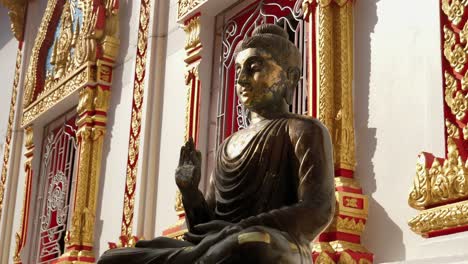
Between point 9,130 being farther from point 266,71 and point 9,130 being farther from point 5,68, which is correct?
point 266,71

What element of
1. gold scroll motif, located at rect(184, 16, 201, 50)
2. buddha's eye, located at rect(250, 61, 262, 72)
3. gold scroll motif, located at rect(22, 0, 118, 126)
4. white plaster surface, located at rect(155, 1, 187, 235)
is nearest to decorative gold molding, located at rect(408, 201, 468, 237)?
buddha's eye, located at rect(250, 61, 262, 72)

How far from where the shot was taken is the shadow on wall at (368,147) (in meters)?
3.34

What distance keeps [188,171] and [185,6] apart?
301 centimetres

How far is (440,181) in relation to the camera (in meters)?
3.03

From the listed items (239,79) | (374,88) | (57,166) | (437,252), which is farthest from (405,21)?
(57,166)

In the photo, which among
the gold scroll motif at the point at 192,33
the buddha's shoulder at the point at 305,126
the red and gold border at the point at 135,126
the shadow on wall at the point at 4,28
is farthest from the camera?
the shadow on wall at the point at 4,28

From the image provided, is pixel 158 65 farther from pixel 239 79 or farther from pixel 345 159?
pixel 239 79

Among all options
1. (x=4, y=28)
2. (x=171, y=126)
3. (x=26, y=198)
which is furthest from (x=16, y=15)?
(x=171, y=126)

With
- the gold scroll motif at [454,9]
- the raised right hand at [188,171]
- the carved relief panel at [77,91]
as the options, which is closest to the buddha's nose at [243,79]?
the raised right hand at [188,171]

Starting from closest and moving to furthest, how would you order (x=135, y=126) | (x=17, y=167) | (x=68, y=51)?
(x=135, y=126)
(x=68, y=51)
(x=17, y=167)

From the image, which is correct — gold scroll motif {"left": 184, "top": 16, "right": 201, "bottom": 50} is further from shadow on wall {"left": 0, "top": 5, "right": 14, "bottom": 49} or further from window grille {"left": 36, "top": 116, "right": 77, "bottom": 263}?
shadow on wall {"left": 0, "top": 5, "right": 14, "bottom": 49}

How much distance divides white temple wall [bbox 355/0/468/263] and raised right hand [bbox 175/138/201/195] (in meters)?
1.16

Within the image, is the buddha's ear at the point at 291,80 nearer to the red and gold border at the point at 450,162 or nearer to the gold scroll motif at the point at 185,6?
the red and gold border at the point at 450,162

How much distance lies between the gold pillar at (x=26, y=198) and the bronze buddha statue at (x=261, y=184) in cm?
488
